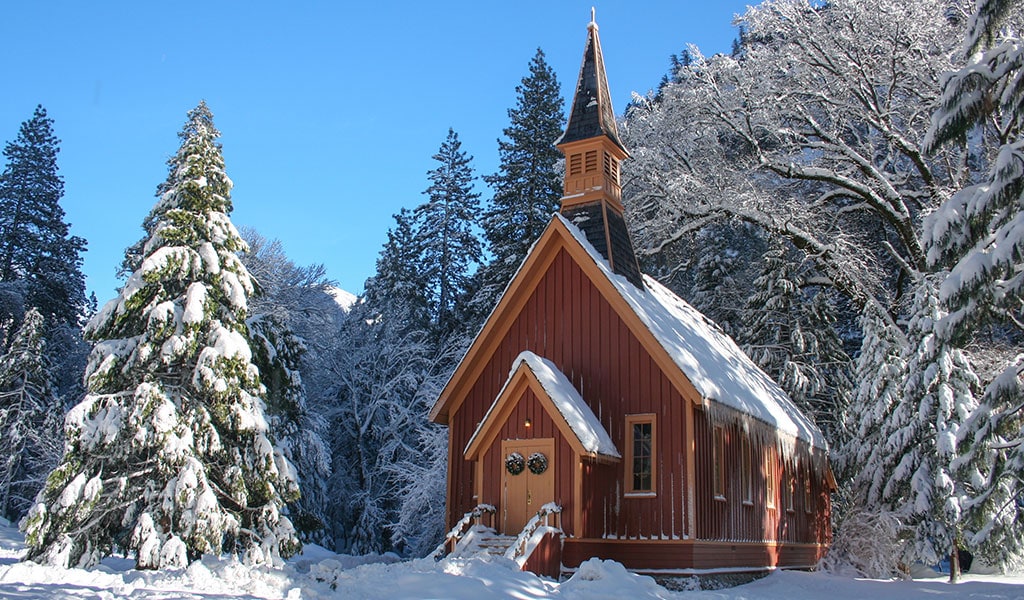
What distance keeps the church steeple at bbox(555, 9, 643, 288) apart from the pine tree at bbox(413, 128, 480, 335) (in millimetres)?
17440

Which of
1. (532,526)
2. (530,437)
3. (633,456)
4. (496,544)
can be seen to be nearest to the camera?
(532,526)

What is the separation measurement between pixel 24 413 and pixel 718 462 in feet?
94.8

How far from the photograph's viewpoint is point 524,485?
1645 centimetres

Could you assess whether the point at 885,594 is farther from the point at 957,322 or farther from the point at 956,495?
the point at 957,322

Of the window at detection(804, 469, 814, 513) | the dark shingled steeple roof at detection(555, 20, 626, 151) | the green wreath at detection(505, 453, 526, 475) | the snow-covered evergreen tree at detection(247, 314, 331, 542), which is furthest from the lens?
the window at detection(804, 469, 814, 513)

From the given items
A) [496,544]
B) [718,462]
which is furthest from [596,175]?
[496,544]

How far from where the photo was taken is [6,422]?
33.8 metres

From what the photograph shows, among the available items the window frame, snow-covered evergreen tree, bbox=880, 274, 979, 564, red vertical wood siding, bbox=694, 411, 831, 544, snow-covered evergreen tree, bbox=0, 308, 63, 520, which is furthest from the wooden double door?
snow-covered evergreen tree, bbox=0, 308, 63, 520

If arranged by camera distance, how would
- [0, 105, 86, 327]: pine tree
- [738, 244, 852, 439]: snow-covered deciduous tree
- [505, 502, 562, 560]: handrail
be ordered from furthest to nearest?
[0, 105, 86, 327]: pine tree < [738, 244, 852, 439]: snow-covered deciduous tree < [505, 502, 562, 560]: handrail

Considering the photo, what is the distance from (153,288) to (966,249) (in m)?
14.9

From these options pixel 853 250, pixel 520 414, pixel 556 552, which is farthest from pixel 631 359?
pixel 853 250

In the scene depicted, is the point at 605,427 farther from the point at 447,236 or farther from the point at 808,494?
the point at 447,236

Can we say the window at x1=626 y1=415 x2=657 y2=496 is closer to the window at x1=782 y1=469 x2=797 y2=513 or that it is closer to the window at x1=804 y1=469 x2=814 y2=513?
the window at x1=782 y1=469 x2=797 y2=513

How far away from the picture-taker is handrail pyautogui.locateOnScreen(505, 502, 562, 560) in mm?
14641
